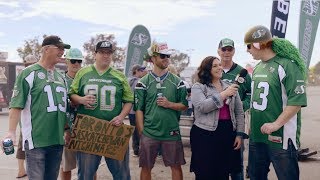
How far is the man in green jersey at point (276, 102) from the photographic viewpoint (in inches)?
157

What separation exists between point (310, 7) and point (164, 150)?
5.42 metres

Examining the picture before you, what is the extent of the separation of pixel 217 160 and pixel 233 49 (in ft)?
5.44

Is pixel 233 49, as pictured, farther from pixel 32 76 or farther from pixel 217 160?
pixel 32 76

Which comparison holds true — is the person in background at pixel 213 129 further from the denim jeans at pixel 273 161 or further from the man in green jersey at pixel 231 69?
the man in green jersey at pixel 231 69

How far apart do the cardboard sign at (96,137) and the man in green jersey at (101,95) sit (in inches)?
2.9

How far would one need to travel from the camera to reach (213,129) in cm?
456

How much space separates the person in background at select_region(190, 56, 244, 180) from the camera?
4.57 metres

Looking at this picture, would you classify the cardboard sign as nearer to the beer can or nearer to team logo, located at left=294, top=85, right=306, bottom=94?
the beer can

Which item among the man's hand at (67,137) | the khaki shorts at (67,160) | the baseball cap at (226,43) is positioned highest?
the baseball cap at (226,43)

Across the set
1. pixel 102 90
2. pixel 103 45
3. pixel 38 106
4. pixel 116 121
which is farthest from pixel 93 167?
pixel 103 45

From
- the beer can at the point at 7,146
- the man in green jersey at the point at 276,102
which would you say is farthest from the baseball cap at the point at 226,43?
the beer can at the point at 7,146

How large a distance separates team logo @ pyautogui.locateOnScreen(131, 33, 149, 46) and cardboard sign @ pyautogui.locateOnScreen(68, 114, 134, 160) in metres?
10.3

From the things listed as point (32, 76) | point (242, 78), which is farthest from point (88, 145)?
point (242, 78)

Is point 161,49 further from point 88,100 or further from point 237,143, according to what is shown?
point 237,143
